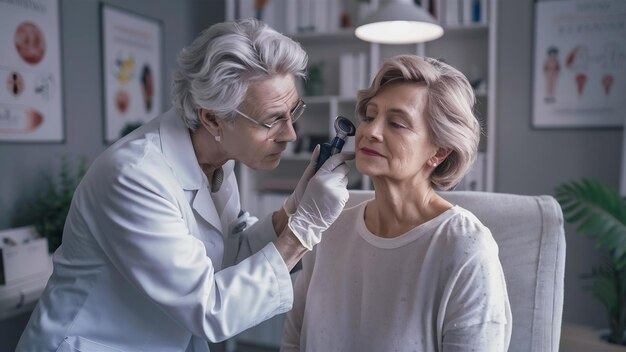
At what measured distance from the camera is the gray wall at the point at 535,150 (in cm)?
274

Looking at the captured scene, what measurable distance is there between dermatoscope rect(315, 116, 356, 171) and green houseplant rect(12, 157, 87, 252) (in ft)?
4.76

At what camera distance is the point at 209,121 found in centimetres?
122

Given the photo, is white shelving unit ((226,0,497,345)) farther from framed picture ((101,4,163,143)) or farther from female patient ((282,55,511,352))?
female patient ((282,55,511,352))

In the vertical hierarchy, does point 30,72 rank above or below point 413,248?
above

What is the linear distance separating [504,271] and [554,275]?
11 centimetres

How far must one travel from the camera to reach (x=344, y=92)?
302cm

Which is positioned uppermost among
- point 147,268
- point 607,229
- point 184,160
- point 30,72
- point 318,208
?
point 30,72

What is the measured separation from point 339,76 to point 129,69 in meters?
1.22

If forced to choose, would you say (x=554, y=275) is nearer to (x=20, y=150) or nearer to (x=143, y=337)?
(x=143, y=337)

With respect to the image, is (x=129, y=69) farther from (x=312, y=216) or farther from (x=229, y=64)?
(x=312, y=216)

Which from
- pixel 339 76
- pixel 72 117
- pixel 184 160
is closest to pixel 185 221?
pixel 184 160

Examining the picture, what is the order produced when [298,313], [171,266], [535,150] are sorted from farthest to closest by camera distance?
[535,150] → [298,313] → [171,266]

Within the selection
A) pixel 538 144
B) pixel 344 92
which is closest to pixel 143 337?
pixel 344 92

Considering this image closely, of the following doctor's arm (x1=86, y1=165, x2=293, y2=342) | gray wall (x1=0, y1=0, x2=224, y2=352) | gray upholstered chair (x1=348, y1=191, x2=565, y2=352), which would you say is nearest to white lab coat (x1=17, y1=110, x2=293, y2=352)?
doctor's arm (x1=86, y1=165, x2=293, y2=342)
